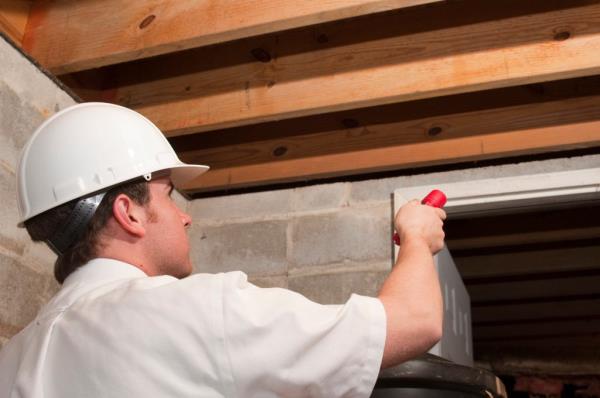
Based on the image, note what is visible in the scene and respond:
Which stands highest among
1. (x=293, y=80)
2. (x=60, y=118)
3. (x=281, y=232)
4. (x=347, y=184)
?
(x=293, y=80)

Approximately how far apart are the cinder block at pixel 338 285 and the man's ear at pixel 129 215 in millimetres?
1226

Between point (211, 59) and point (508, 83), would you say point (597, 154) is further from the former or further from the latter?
point (211, 59)

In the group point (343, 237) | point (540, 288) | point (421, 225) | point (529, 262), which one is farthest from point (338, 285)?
point (540, 288)

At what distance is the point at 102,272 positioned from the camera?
1050mm

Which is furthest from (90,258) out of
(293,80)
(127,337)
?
(293,80)

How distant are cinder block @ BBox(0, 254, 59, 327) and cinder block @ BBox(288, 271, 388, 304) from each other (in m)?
0.92

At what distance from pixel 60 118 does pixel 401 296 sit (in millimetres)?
760

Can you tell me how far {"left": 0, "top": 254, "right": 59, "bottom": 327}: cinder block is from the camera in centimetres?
169

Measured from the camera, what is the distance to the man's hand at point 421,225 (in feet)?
3.62

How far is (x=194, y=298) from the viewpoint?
87cm

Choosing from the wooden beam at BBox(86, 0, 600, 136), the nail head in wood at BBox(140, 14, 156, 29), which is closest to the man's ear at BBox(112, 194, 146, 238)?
the nail head in wood at BBox(140, 14, 156, 29)

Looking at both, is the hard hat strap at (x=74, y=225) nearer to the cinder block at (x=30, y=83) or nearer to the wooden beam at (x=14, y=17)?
the cinder block at (x=30, y=83)

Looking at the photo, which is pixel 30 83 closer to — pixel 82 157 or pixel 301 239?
pixel 82 157

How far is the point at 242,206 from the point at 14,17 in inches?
43.1
